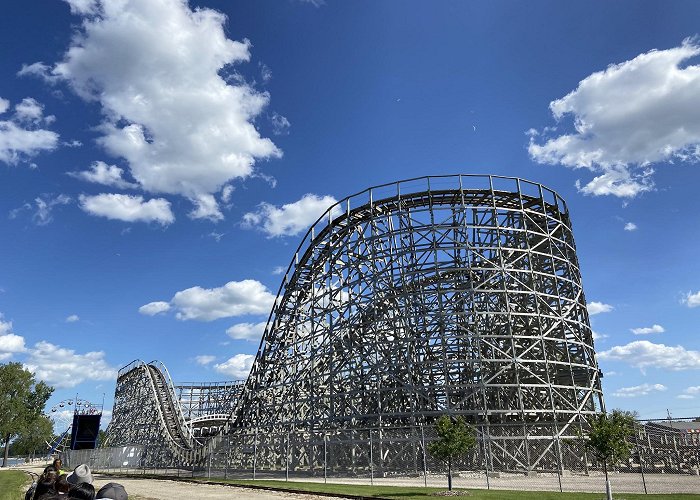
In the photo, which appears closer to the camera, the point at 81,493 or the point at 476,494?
the point at 81,493

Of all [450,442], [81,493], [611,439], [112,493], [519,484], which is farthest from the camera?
[519,484]

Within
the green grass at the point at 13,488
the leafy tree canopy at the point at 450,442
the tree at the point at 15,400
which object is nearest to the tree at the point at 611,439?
the leafy tree canopy at the point at 450,442

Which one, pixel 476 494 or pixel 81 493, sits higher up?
pixel 81 493

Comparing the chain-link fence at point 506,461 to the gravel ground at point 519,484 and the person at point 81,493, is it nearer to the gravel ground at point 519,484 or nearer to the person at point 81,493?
the gravel ground at point 519,484

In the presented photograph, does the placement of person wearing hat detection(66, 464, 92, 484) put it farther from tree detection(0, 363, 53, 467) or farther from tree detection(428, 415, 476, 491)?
tree detection(0, 363, 53, 467)

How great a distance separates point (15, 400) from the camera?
4675 cm

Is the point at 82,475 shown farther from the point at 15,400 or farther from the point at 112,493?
the point at 15,400

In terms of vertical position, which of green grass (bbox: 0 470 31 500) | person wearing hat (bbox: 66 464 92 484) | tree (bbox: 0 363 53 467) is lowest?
green grass (bbox: 0 470 31 500)

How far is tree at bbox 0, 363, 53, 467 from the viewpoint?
45969mm

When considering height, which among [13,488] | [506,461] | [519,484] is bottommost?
[13,488]

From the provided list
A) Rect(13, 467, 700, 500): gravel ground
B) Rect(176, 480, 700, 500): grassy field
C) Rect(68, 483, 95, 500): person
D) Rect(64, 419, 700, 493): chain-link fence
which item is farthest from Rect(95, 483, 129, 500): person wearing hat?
Rect(64, 419, 700, 493): chain-link fence

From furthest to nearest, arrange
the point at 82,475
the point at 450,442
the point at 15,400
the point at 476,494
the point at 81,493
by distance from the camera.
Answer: the point at 15,400
the point at 450,442
the point at 476,494
the point at 82,475
the point at 81,493

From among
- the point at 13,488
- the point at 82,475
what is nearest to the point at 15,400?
the point at 13,488

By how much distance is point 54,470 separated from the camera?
5305 millimetres
